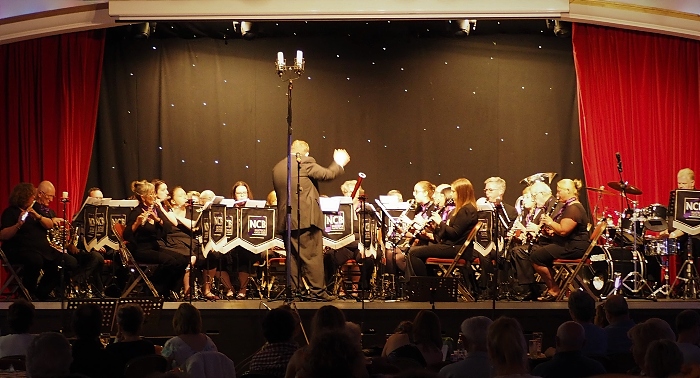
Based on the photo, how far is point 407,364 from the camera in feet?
15.4

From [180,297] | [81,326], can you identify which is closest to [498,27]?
[180,297]

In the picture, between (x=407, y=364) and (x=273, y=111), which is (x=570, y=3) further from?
(x=407, y=364)

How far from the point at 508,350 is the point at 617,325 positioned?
106 inches

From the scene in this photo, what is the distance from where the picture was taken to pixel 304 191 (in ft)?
34.3

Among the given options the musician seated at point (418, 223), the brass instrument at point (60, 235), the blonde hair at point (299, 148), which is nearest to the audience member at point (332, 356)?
the blonde hair at point (299, 148)

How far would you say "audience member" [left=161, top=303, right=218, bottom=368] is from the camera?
18.7 ft

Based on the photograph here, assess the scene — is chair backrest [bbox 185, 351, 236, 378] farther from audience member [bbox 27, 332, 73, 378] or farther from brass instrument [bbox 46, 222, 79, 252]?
brass instrument [bbox 46, 222, 79, 252]

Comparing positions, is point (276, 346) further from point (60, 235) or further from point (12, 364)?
point (60, 235)

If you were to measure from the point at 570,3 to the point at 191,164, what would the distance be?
19.3 feet

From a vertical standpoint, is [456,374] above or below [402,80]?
below

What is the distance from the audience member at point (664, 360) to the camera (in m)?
3.99

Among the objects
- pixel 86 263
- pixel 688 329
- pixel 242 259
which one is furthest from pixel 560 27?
pixel 688 329

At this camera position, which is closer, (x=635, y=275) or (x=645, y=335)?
(x=645, y=335)

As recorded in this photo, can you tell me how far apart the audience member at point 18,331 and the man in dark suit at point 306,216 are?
4481 millimetres
